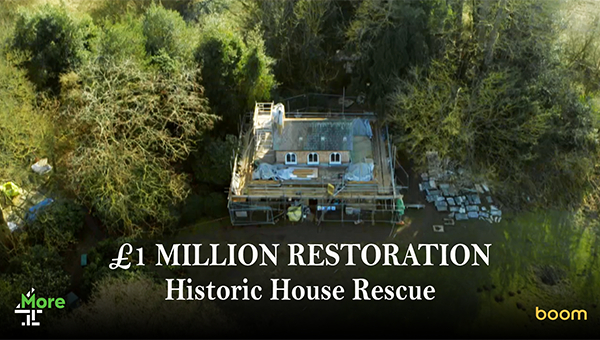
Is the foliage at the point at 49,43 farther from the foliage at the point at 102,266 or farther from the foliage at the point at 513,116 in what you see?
the foliage at the point at 513,116

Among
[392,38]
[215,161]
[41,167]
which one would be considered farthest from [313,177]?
[41,167]

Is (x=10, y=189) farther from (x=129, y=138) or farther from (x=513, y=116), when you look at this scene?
(x=513, y=116)

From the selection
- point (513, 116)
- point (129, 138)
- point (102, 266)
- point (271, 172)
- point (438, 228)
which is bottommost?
point (102, 266)

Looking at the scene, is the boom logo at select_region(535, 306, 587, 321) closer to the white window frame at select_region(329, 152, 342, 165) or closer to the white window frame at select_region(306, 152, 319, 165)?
the white window frame at select_region(329, 152, 342, 165)

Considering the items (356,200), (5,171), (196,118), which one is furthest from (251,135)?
(5,171)

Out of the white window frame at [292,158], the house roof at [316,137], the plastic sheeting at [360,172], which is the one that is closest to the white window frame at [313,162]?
the house roof at [316,137]

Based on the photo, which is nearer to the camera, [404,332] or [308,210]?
[404,332]

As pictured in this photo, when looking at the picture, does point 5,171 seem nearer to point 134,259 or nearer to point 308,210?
point 134,259

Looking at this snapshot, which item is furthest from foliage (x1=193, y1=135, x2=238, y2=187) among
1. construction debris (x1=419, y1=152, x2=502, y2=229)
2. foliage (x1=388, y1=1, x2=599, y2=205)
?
construction debris (x1=419, y1=152, x2=502, y2=229)
